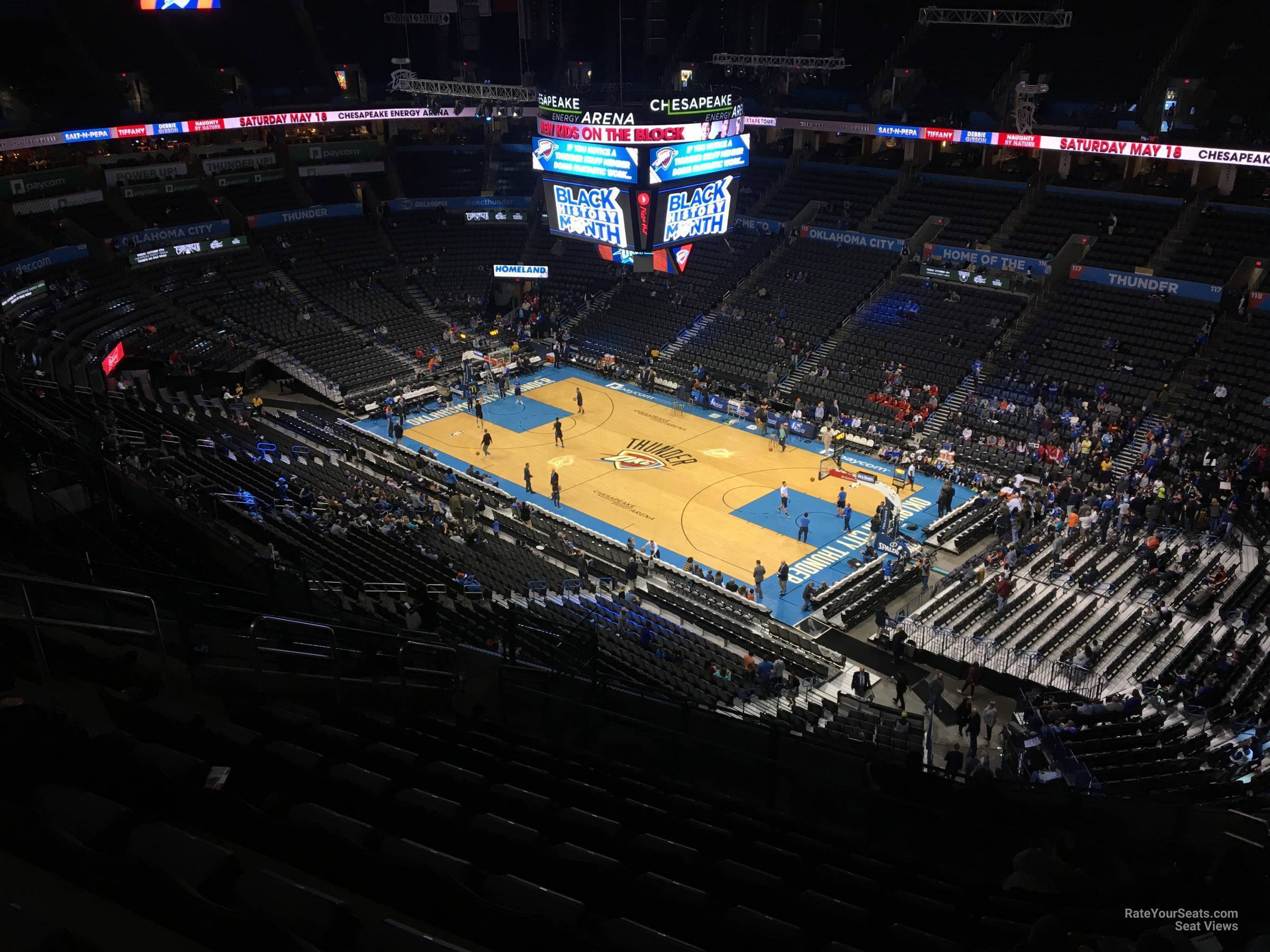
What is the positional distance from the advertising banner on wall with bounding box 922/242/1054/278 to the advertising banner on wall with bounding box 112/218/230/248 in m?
33.6

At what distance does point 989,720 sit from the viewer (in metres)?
21.1

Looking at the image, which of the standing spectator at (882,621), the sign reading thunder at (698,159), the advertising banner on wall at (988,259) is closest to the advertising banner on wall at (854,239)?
the advertising banner on wall at (988,259)

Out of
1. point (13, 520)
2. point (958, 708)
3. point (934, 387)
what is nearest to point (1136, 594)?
point (958, 708)

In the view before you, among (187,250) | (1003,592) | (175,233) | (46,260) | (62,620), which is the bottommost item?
(1003,592)

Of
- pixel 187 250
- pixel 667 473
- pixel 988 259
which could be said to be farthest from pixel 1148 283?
pixel 187 250

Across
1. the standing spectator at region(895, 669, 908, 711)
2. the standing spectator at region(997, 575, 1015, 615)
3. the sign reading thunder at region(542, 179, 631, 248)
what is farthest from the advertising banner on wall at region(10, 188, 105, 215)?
the standing spectator at region(997, 575, 1015, 615)

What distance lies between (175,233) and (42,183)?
6.08 meters

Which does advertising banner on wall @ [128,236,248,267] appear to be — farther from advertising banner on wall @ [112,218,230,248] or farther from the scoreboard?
the scoreboard

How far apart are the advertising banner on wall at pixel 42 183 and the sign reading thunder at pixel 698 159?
30.1 m

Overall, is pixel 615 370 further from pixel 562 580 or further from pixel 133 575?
pixel 133 575

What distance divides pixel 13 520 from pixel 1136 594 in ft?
83.0

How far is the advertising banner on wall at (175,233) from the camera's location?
45.5 m

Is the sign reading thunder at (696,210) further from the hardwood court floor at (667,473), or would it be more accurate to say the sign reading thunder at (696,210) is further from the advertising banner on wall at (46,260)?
the advertising banner on wall at (46,260)

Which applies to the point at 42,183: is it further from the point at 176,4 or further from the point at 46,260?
the point at 176,4
